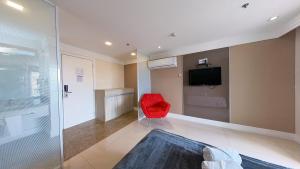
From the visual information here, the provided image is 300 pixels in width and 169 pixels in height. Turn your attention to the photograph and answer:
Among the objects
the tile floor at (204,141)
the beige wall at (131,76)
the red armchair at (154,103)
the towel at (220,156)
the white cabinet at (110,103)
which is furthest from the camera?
the beige wall at (131,76)

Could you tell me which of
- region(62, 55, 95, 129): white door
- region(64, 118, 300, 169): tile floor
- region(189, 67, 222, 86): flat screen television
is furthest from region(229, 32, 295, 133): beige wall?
region(62, 55, 95, 129): white door

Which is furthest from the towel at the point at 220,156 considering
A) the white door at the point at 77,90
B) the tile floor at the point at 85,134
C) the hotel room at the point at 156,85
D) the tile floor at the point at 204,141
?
the white door at the point at 77,90

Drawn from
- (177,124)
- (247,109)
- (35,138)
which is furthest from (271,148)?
(35,138)

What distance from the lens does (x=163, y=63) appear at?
369 centimetres

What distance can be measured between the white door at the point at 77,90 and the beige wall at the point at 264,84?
161 inches

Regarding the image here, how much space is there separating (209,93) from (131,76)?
3.04 meters

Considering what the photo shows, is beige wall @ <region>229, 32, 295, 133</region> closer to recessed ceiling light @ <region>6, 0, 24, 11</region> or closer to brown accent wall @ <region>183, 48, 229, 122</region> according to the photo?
brown accent wall @ <region>183, 48, 229, 122</region>

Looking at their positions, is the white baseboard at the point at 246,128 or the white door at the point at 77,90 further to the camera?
the white door at the point at 77,90

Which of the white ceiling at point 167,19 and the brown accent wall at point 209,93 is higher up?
the white ceiling at point 167,19

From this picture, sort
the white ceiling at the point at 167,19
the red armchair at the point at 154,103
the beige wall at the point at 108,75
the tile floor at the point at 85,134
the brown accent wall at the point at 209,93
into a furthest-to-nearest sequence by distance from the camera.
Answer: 1. the beige wall at the point at 108,75
2. the red armchair at the point at 154,103
3. the brown accent wall at the point at 209,93
4. the tile floor at the point at 85,134
5. the white ceiling at the point at 167,19

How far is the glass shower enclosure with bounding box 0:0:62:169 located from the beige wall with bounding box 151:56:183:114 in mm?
2993

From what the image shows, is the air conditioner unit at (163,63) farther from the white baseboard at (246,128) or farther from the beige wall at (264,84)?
the white baseboard at (246,128)

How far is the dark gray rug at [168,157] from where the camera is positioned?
0.97 metres

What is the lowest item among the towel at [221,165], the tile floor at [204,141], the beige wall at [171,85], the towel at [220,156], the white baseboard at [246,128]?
the tile floor at [204,141]
